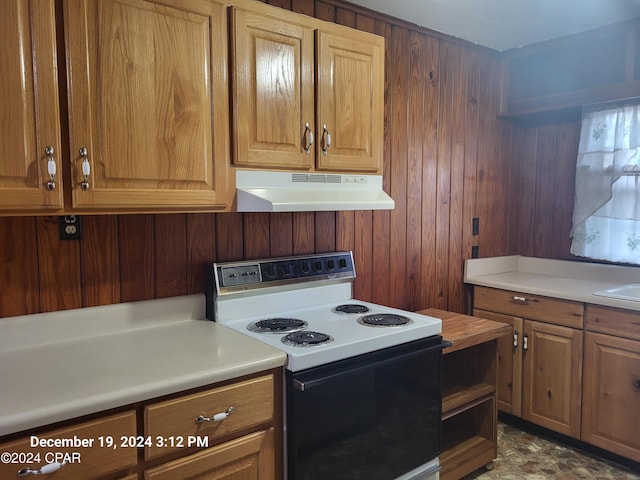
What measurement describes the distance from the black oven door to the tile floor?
0.68m

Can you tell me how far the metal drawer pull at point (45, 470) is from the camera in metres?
1.10

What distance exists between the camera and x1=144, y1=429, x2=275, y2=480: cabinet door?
133cm

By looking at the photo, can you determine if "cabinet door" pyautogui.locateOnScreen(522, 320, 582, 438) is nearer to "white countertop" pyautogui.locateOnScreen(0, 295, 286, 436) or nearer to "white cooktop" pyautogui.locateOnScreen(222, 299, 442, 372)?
"white cooktop" pyautogui.locateOnScreen(222, 299, 442, 372)

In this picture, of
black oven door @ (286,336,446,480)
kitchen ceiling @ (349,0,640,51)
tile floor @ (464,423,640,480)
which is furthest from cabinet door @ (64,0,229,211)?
tile floor @ (464,423,640,480)

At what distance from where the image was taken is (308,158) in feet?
6.17

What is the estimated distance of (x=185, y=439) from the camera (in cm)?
134

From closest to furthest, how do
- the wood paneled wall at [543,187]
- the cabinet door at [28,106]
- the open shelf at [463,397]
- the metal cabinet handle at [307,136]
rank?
the cabinet door at [28,106] → the metal cabinet handle at [307,136] → the open shelf at [463,397] → the wood paneled wall at [543,187]

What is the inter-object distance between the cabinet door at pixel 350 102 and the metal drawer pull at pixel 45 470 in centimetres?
128

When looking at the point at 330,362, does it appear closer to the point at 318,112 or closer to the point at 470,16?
the point at 318,112

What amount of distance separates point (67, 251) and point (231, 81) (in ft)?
2.67

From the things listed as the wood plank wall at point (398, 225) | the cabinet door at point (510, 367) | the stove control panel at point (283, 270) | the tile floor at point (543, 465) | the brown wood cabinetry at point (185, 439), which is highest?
the wood plank wall at point (398, 225)

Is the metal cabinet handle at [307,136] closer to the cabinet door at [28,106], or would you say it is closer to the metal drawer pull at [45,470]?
the cabinet door at [28,106]

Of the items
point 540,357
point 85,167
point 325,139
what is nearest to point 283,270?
point 325,139

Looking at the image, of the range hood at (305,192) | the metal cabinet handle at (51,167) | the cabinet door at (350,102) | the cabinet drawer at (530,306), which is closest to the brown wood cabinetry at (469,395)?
the cabinet drawer at (530,306)
